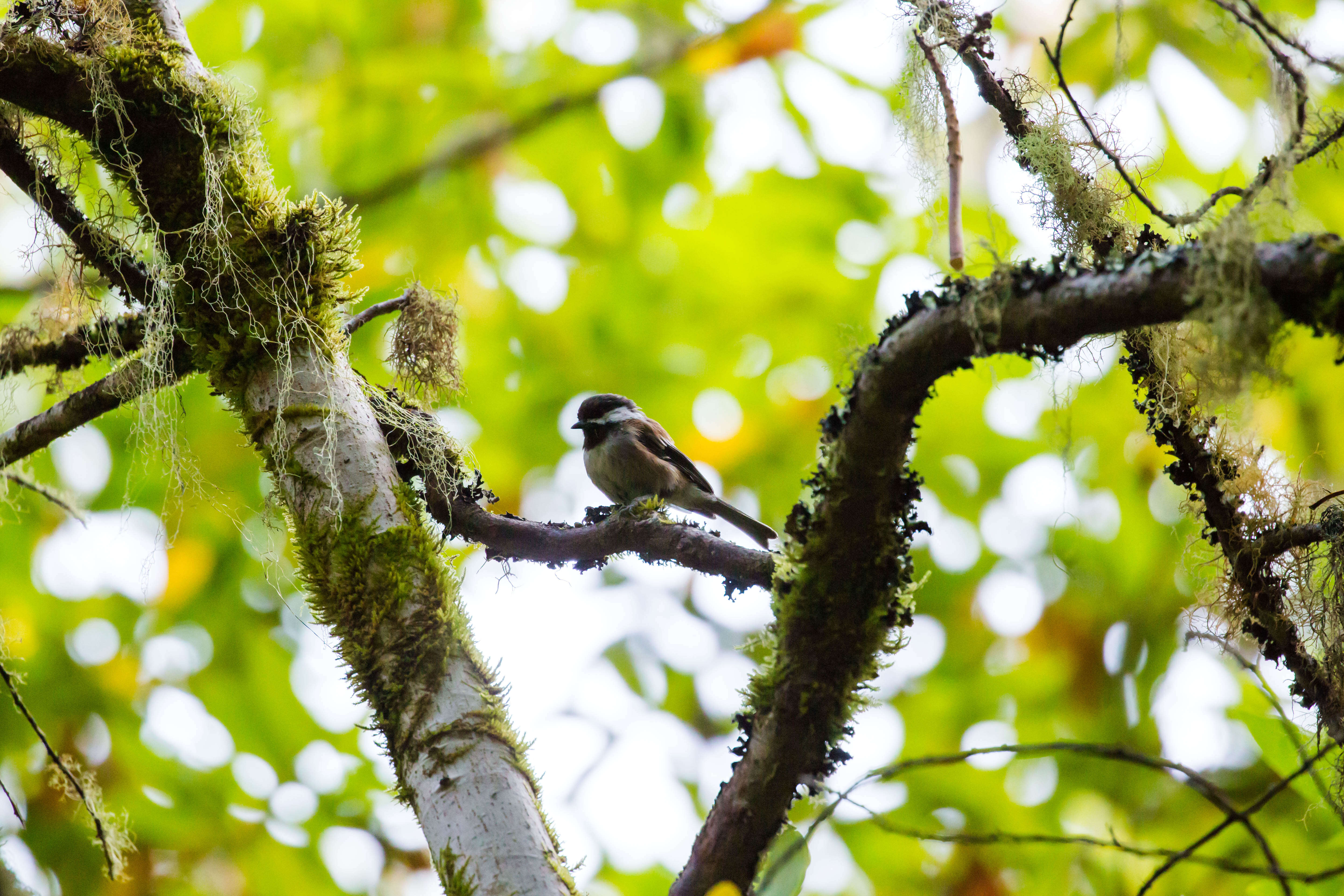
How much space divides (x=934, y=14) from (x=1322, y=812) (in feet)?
8.22

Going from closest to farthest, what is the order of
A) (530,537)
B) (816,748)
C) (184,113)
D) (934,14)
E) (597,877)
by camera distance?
1. (816,748)
2. (934,14)
3. (184,113)
4. (530,537)
5. (597,877)

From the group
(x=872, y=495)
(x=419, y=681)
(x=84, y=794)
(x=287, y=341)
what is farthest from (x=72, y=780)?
(x=872, y=495)

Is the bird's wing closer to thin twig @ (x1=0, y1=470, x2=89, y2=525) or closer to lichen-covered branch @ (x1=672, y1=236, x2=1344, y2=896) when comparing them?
→ thin twig @ (x1=0, y1=470, x2=89, y2=525)

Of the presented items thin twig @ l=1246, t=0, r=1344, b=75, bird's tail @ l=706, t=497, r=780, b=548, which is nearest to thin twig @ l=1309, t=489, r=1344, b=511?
thin twig @ l=1246, t=0, r=1344, b=75

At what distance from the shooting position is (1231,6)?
1.67 metres

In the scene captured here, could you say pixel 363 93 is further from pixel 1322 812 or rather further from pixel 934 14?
pixel 1322 812

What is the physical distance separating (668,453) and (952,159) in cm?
326

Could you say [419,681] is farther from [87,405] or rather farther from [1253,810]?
[1253,810]

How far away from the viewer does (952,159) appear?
1.88 metres

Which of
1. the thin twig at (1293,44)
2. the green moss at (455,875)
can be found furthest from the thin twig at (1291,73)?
the green moss at (455,875)

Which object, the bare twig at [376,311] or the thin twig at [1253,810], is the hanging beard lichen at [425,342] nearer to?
the bare twig at [376,311]

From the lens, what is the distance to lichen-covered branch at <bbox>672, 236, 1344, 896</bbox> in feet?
4.64

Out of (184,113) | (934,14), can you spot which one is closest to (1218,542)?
(934,14)

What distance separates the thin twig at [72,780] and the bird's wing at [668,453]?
2883mm
